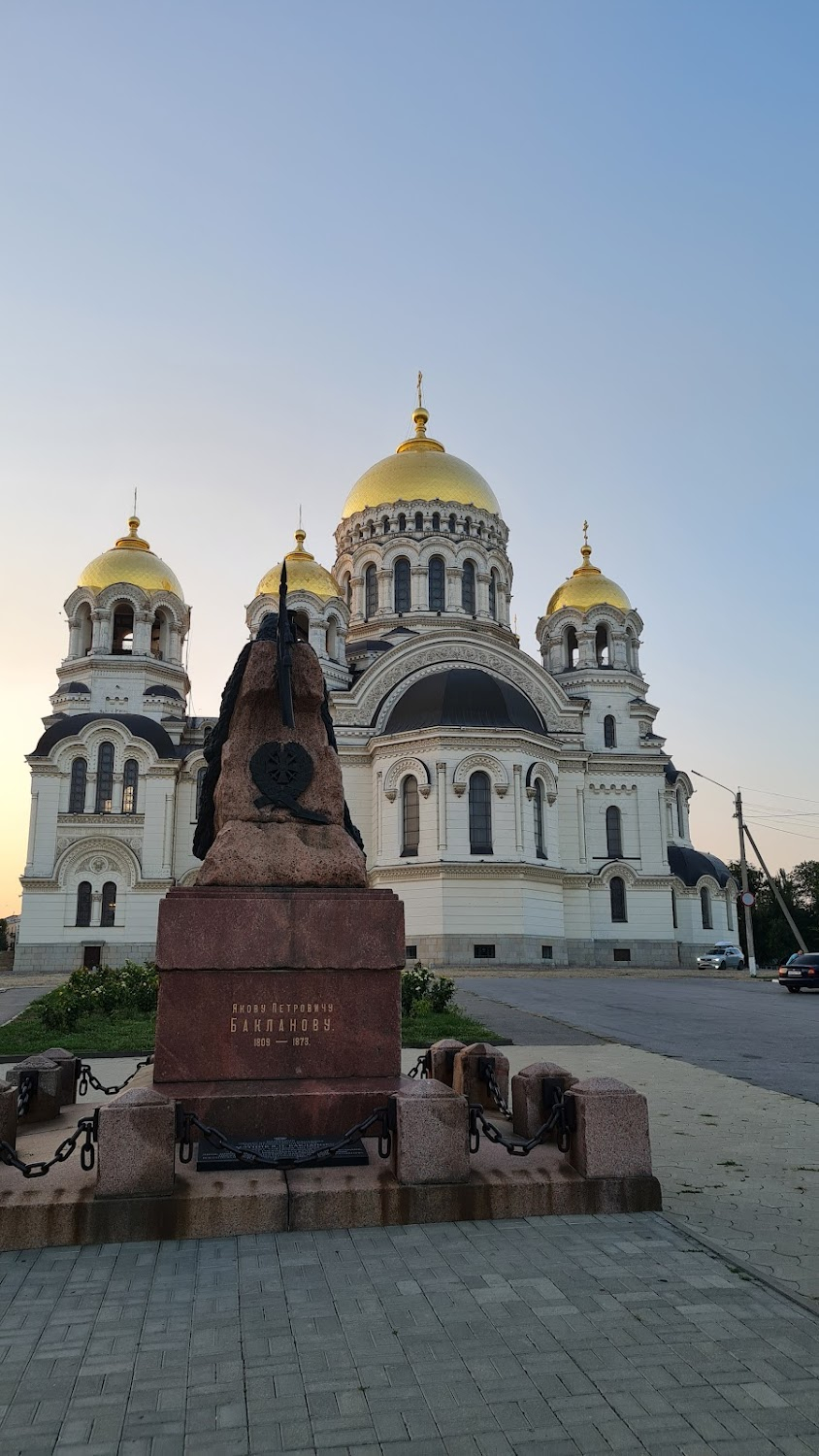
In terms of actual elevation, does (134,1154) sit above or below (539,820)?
below

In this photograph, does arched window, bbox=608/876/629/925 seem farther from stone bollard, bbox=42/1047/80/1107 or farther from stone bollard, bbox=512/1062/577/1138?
stone bollard, bbox=512/1062/577/1138

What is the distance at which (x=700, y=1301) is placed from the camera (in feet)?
14.8

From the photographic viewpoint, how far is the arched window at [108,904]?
129 feet

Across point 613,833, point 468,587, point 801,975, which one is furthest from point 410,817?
point 801,975

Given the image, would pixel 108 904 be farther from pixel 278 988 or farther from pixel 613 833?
pixel 278 988

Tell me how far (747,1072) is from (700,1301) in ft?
25.6

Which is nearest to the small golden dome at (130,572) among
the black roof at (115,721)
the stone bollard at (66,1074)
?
the black roof at (115,721)

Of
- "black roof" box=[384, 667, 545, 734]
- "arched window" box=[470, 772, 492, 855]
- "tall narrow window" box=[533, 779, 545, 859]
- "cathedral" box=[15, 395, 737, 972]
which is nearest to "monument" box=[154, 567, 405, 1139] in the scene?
"cathedral" box=[15, 395, 737, 972]

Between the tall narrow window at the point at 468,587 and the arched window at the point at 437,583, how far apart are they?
95 cm

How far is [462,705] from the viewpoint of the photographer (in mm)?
39250

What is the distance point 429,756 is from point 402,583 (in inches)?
464

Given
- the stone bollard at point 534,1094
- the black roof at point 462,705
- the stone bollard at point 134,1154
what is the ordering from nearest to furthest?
the stone bollard at point 134,1154 < the stone bollard at point 534,1094 < the black roof at point 462,705

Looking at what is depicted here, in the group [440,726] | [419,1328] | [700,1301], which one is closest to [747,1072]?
[700,1301]

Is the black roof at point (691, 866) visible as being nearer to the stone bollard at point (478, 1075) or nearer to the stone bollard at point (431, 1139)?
the stone bollard at point (478, 1075)
